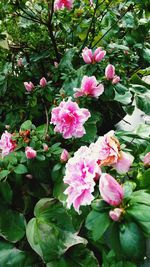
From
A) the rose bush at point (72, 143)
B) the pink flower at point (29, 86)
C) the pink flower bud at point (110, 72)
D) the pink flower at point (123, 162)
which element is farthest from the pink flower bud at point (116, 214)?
the pink flower at point (29, 86)

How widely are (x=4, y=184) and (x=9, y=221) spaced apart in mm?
147

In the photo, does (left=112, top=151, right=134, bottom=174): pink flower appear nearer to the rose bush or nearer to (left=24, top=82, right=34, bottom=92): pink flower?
the rose bush

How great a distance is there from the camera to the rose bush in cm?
81

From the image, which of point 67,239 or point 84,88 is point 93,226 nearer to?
point 67,239

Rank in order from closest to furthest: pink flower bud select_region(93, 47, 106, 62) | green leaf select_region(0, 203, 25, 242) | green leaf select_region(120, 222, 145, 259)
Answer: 1. green leaf select_region(120, 222, 145, 259)
2. green leaf select_region(0, 203, 25, 242)
3. pink flower bud select_region(93, 47, 106, 62)

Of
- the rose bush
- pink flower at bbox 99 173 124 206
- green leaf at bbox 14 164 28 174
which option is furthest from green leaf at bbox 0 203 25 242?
pink flower at bbox 99 173 124 206

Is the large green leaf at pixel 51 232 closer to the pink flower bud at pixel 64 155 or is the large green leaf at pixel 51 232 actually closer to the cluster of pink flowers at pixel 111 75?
the pink flower bud at pixel 64 155

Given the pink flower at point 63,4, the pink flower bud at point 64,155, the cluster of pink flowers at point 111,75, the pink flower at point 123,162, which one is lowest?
the pink flower bud at point 64,155

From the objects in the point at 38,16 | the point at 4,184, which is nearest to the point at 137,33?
the point at 38,16

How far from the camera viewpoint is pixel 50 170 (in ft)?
4.29

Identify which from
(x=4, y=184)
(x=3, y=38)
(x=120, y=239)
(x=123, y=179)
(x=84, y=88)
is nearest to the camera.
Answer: (x=120, y=239)

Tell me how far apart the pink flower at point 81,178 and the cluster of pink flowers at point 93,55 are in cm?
59

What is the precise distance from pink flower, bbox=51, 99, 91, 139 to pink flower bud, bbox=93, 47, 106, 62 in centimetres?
25

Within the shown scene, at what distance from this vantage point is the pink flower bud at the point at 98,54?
1368 millimetres
